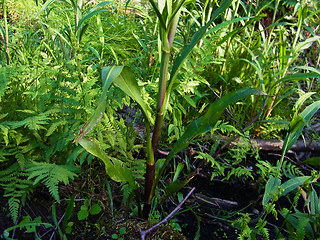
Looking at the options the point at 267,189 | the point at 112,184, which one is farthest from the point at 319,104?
the point at 112,184

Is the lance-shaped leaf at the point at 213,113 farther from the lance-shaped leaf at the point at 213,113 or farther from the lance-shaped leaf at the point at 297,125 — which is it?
the lance-shaped leaf at the point at 297,125

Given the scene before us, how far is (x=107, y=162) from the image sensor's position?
102 cm

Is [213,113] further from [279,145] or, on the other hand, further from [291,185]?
[279,145]

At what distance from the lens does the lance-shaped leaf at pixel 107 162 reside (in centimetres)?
96

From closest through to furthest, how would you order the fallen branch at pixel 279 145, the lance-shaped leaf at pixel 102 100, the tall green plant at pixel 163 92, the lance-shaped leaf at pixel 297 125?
1. the lance-shaped leaf at pixel 102 100
2. the tall green plant at pixel 163 92
3. the lance-shaped leaf at pixel 297 125
4. the fallen branch at pixel 279 145

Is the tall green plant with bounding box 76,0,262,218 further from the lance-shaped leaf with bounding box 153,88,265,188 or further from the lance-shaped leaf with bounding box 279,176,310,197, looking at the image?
the lance-shaped leaf with bounding box 279,176,310,197

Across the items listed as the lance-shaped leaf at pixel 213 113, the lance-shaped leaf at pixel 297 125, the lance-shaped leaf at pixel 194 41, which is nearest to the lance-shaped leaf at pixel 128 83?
the lance-shaped leaf at pixel 194 41

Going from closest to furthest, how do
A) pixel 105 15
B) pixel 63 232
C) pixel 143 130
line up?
pixel 63 232 < pixel 143 130 < pixel 105 15

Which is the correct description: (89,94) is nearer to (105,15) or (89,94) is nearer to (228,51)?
(228,51)

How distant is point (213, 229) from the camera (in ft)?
4.57

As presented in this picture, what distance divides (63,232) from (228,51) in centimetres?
173

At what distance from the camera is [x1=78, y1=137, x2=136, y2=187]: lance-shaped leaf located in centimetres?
96

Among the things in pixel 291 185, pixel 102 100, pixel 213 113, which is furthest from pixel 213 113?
pixel 291 185

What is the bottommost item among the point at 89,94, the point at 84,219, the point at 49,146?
the point at 84,219
